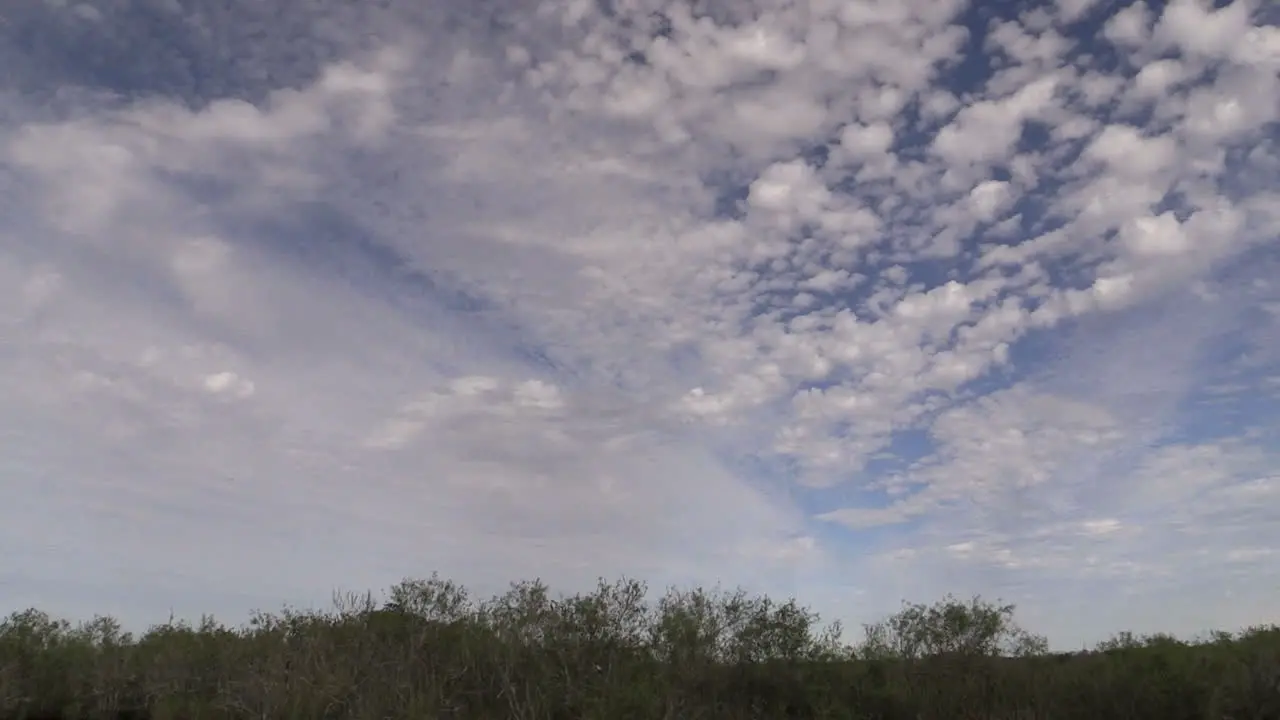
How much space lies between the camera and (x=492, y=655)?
20953 millimetres

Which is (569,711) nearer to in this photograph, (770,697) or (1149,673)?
(770,697)

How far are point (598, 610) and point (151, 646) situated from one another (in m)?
12.7

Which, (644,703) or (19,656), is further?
(19,656)

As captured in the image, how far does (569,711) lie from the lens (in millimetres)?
19016

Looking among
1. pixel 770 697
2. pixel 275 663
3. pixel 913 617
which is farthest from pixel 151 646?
pixel 913 617

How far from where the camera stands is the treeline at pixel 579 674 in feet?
62.7

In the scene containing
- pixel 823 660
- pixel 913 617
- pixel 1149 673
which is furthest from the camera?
pixel 913 617

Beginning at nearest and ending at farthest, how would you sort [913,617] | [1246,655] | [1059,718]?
[1059,718] → [1246,655] → [913,617]

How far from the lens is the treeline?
19.1m

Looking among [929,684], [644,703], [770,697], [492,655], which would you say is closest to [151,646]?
[492,655]

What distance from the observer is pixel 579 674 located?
68.4 feet

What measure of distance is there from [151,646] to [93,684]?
9.91ft

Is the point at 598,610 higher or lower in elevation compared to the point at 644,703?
higher

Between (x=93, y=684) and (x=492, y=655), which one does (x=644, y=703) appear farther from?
(x=93, y=684)
